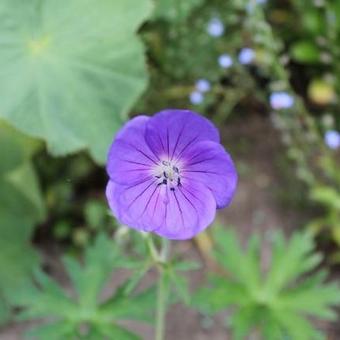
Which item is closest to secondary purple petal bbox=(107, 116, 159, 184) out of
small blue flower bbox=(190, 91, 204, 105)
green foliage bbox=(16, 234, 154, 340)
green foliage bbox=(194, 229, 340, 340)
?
green foliage bbox=(16, 234, 154, 340)

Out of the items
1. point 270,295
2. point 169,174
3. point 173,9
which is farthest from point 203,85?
point 169,174

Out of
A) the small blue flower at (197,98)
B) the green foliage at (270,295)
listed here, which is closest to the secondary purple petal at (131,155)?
the green foliage at (270,295)

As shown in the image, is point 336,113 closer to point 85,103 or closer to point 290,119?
point 290,119

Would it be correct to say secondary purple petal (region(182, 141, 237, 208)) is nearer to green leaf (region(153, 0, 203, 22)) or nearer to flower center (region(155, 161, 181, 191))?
flower center (region(155, 161, 181, 191))

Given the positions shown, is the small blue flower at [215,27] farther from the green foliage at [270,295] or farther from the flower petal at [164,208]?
the flower petal at [164,208]

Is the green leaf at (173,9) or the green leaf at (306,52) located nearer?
the green leaf at (173,9)

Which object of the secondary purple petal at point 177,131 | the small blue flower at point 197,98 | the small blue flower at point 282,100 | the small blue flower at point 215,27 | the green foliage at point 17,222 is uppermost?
the small blue flower at point 215,27

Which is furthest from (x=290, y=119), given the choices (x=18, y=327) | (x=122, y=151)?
(x=122, y=151)
